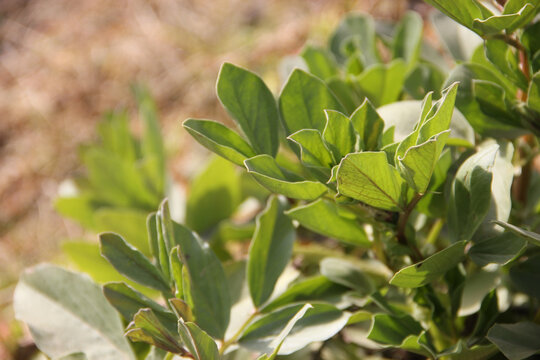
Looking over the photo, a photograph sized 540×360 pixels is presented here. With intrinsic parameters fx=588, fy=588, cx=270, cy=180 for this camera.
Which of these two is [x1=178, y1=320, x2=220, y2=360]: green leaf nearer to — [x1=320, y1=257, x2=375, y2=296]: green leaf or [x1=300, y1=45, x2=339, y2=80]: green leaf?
[x1=320, y1=257, x2=375, y2=296]: green leaf

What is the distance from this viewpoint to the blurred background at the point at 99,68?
1690 mm

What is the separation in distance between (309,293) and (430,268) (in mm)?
179

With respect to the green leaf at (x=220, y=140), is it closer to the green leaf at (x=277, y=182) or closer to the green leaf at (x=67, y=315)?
the green leaf at (x=277, y=182)

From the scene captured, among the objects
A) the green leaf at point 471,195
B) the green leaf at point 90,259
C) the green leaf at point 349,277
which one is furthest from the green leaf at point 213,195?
the green leaf at point 471,195

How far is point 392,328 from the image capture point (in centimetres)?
55

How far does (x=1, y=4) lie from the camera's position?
2559 mm

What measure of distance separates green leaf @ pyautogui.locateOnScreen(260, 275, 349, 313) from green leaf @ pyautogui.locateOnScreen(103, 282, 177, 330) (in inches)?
4.9

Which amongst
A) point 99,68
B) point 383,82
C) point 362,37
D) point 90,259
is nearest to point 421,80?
point 383,82

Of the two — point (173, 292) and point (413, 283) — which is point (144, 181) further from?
point (413, 283)

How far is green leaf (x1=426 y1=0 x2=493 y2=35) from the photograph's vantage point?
0.48 meters

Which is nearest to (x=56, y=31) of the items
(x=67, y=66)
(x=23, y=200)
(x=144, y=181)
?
(x=67, y=66)

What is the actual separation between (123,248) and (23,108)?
5.71 ft

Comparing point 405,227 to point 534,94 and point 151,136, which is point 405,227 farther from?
A: point 151,136

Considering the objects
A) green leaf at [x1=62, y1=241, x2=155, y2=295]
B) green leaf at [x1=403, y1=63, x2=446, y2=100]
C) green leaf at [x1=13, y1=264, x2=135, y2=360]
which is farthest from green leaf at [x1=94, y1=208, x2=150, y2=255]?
green leaf at [x1=403, y1=63, x2=446, y2=100]
